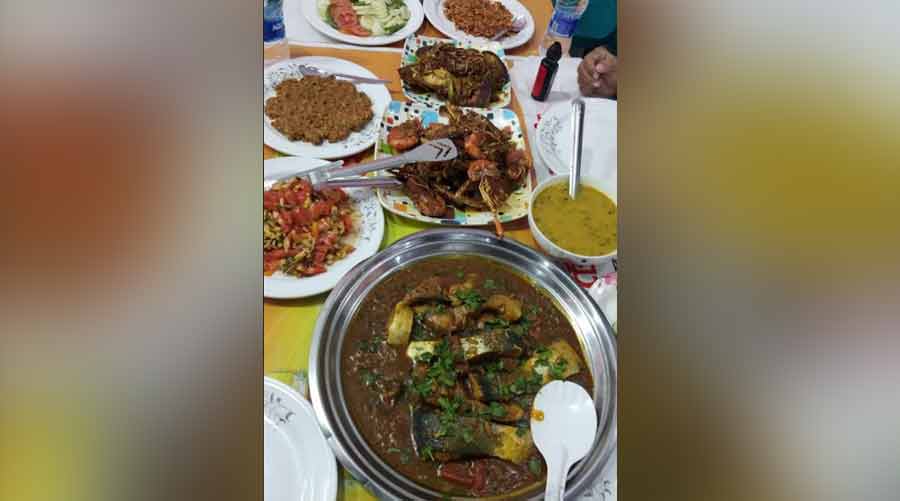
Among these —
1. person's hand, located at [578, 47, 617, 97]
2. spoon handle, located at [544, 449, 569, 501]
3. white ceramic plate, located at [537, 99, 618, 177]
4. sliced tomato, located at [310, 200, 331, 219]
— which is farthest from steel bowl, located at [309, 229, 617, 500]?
person's hand, located at [578, 47, 617, 97]

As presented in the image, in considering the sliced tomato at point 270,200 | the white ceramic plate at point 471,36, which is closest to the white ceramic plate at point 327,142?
the sliced tomato at point 270,200

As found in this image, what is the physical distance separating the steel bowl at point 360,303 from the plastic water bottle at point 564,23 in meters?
0.57

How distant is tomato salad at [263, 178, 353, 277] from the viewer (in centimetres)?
133

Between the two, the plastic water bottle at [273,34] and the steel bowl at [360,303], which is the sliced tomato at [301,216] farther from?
the plastic water bottle at [273,34]

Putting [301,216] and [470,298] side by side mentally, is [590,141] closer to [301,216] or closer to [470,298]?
[470,298]

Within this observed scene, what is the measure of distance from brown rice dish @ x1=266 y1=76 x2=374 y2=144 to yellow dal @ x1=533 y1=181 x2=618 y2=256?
1.73 ft

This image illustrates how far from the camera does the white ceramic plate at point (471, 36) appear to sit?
1511 mm

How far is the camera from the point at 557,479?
4.28 ft

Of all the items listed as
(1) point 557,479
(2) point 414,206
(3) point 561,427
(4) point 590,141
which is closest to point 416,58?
(2) point 414,206
